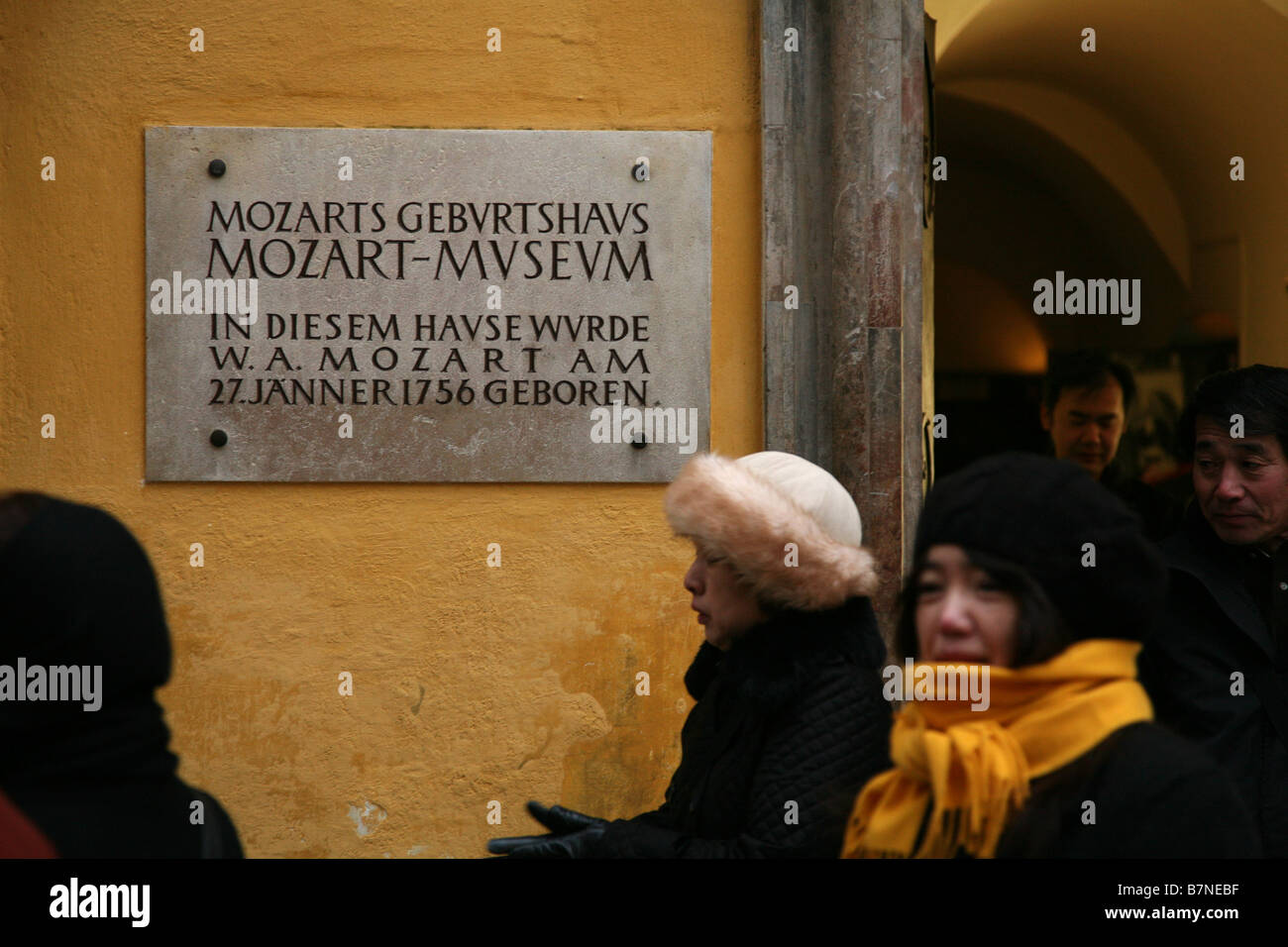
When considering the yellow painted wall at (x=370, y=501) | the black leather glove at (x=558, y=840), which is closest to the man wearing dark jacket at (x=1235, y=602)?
the black leather glove at (x=558, y=840)

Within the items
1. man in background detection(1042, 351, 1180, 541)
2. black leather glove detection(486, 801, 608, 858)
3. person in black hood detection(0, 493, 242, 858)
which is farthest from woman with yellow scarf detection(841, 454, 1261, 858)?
man in background detection(1042, 351, 1180, 541)

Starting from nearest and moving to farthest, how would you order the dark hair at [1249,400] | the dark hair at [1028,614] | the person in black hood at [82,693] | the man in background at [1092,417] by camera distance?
1. the person in black hood at [82,693]
2. the dark hair at [1028,614]
3. the dark hair at [1249,400]
4. the man in background at [1092,417]

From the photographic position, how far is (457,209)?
180 inches

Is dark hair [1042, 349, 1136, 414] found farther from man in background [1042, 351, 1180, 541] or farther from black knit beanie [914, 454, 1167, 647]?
black knit beanie [914, 454, 1167, 647]

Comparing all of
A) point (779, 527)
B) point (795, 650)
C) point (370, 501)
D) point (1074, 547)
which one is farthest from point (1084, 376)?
A: point (1074, 547)

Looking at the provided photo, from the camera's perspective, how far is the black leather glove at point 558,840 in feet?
8.88

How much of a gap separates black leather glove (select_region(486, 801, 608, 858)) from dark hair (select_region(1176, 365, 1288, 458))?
5.55ft

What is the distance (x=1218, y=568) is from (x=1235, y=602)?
110 mm

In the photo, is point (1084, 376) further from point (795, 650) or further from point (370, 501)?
point (795, 650)

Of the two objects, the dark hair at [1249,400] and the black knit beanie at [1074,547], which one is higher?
the dark hair at [1249,400]

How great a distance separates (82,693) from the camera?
5.96ft

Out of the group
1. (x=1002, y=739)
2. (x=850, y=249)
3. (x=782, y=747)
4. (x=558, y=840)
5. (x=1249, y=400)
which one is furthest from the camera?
(x=850, y=249)

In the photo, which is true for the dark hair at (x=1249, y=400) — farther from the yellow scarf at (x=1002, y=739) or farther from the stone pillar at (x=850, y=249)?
the yellow scarf at (x=1002, y=739)

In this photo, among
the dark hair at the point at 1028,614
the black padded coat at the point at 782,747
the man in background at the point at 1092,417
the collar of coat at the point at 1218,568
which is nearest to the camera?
the dark hair at the point at 1028,614
